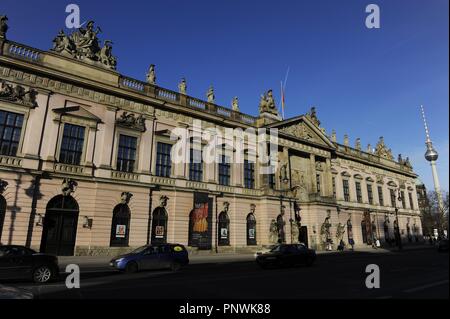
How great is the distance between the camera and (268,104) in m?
42.1

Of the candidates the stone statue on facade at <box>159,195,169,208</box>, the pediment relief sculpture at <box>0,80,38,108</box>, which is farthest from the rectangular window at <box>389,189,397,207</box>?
the pediment relief sculpture at <box>0,80,38,108</box>

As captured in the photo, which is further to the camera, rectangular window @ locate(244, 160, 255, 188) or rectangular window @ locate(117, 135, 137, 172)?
A: rectangular window @ locate(244, 160, 255, 188)

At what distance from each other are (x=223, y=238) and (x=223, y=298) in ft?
80.3

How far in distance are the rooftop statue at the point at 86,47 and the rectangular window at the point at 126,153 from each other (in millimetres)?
6703

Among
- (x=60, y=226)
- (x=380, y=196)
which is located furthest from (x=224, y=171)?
(x=380, y=196)

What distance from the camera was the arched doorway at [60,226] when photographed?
2395 cm

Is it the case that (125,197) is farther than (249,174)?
No

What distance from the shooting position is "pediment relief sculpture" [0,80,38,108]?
23.6m

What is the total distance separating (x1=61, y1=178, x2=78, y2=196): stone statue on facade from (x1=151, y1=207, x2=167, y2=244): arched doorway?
733cm

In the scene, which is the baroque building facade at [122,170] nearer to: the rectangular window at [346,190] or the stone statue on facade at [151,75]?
the stone statue on facade at [151,75]

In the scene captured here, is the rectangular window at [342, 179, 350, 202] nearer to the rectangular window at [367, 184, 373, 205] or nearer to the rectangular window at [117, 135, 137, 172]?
the rectangular window at [367, 184, 373, 205]

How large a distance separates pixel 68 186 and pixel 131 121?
796 cm

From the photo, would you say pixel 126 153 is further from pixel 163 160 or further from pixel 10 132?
pixel 10 132
